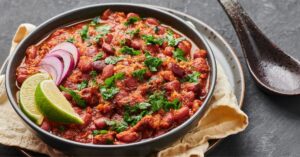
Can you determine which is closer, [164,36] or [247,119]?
[247,119]

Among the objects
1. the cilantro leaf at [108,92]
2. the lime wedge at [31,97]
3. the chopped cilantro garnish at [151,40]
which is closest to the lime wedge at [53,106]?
the lime wedge at [31,97]

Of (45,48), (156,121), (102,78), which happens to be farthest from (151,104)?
(45,48)

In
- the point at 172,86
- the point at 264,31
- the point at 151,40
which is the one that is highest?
the point at 151,40

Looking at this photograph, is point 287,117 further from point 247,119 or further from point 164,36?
point 164,36

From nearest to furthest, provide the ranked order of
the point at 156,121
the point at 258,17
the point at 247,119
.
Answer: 1. the point at 156,121
2. the point at 247,119
3. the point at 258,17

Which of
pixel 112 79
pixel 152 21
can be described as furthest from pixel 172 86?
pixel 152 21

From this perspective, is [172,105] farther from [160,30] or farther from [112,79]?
[160,30]

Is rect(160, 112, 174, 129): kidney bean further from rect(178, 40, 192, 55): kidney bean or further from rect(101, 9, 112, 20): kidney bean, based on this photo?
rect(101, 9, 112, 20): kidney bean
